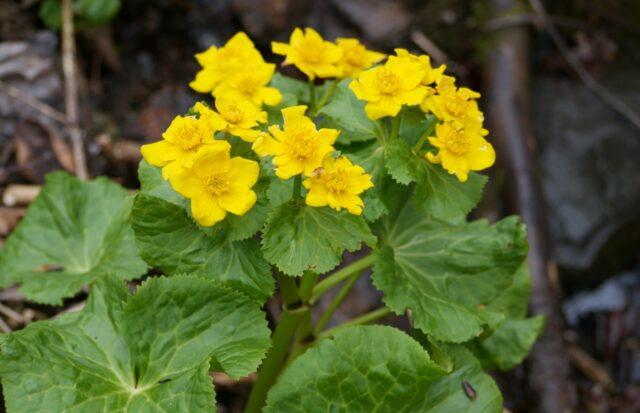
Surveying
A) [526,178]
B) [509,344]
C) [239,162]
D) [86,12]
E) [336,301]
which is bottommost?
[526,178]

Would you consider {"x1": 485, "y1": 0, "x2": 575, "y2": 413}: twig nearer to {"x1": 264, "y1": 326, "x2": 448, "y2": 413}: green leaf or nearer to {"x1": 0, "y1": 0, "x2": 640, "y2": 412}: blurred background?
{"x1": 0, "y1": 0, "x2": 640, "y2": 412}: blurred background

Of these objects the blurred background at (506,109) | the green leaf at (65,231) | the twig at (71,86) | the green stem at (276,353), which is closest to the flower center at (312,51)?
the green stem at (276,353)

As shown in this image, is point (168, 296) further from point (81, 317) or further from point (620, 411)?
point (620, 411)

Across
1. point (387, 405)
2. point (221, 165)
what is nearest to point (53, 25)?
point (221, 165)

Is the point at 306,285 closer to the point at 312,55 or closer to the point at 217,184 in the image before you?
the point at 217,184

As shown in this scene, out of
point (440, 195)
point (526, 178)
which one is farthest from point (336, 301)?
point (526, 178)

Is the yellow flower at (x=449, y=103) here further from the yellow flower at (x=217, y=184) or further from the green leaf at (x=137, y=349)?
the green leaf at (x=137, y=349)

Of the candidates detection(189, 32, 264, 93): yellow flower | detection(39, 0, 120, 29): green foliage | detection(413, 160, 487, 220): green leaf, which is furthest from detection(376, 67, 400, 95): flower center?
detection(39, 0, 120, 29): green foliage
